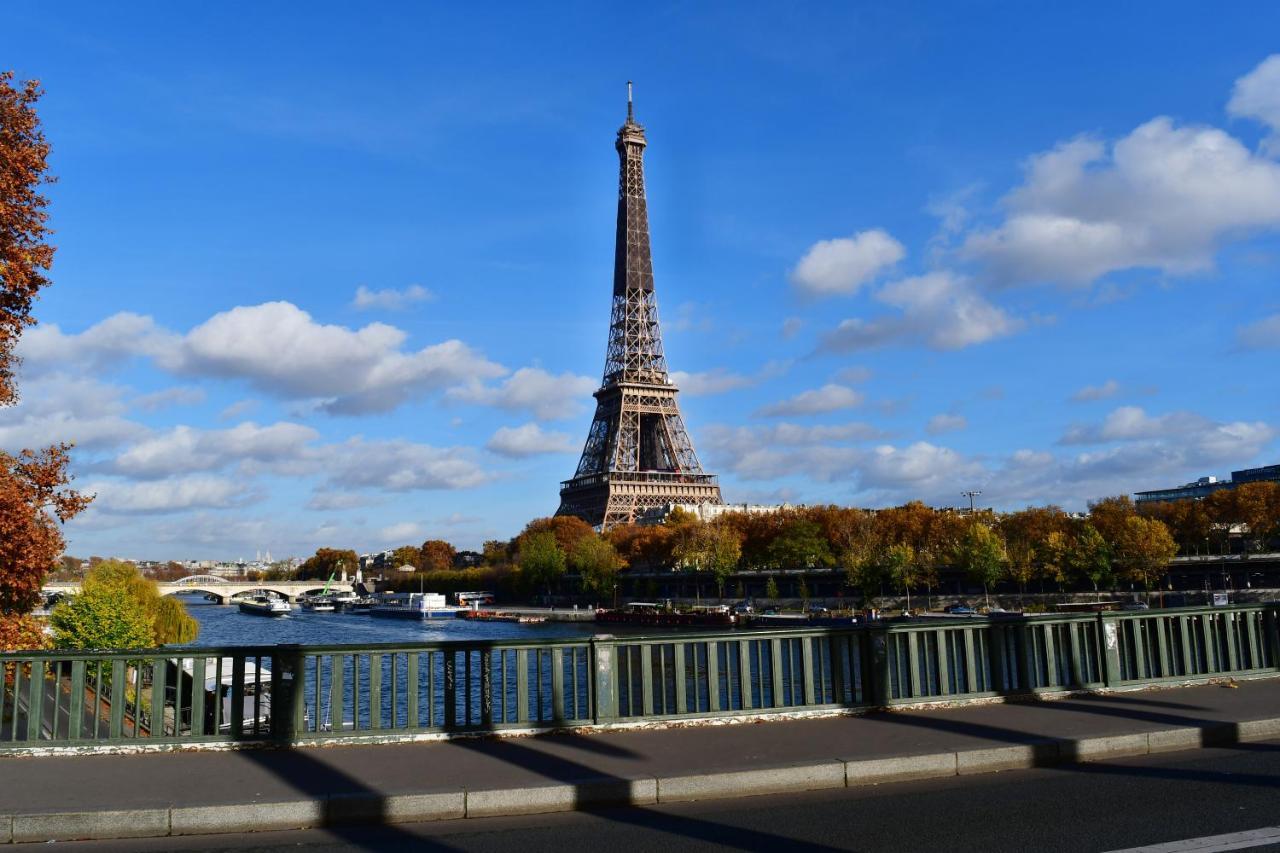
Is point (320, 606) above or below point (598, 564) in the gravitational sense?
below

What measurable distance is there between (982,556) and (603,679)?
7788cm

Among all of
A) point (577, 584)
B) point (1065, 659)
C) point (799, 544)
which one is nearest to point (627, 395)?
point (577, 584)

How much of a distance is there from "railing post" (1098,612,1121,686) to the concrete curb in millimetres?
3339

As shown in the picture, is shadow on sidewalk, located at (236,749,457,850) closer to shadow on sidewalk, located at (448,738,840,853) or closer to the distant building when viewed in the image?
shadow on sidewalk, located at (448,738,840,853)

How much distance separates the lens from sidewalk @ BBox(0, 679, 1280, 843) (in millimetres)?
8430

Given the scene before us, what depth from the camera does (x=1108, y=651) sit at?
1414 cm

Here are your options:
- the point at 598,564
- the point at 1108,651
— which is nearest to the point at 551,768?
the point at 1108,651

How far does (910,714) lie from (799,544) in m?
93.1

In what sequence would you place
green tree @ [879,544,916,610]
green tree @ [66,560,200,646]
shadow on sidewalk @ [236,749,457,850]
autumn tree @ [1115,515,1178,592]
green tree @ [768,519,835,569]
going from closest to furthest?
shadow on sidewalk @ [236,749,457,850]
green tree @ [66,560,200,646]
autumn tree @ [1115,515,1178,592]
green tree @ [879,544,916,610]
green tree @ [768,519,835,569]

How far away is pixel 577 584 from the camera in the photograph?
13512 cm

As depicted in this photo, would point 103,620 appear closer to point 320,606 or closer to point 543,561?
point 543,561

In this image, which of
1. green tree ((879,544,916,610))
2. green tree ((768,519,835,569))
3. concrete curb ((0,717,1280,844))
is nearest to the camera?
concrete curb ((0,717,1280,844))

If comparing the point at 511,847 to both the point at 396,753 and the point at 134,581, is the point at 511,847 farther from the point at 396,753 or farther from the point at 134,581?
the point at 134,581

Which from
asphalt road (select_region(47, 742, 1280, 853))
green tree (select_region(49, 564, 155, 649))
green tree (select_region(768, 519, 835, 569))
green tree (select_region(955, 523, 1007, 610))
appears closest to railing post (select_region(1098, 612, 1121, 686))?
asphalt road (select_region(47, 742, 1280, 853))
